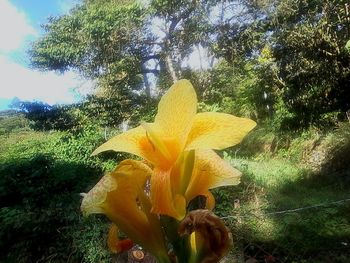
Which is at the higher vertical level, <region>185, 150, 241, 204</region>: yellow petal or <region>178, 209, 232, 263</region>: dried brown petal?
<region>185, 150, 241, 204</region>: yellow petal

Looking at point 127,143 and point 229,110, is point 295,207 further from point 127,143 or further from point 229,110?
point 229,110

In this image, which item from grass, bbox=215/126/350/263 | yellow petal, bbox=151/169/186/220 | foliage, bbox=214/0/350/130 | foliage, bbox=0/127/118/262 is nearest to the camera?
yellow petal, bbox=151/169/186/220

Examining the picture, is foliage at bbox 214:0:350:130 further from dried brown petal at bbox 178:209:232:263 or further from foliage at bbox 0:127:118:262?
dried brown petal at bbox 178:209:232:263

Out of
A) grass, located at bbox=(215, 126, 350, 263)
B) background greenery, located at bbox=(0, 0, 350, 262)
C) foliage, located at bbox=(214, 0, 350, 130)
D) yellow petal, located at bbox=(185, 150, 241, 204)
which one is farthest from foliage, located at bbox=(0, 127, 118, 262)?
foliage, located at bbox=(214, 0, 350, 130)

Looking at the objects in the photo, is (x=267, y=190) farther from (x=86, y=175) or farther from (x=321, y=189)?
(x=86, y=175)

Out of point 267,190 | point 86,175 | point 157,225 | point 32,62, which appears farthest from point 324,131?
point 32,62

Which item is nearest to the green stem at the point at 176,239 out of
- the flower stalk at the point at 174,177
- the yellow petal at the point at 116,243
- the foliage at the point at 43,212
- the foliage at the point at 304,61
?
the flower stalk at the point at 174,177

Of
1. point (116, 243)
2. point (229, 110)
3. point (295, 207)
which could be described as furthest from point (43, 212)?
point (229, 110)

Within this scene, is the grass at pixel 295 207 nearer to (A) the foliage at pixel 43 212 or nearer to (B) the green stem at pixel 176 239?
(A) the foliage at pixel 43 212
